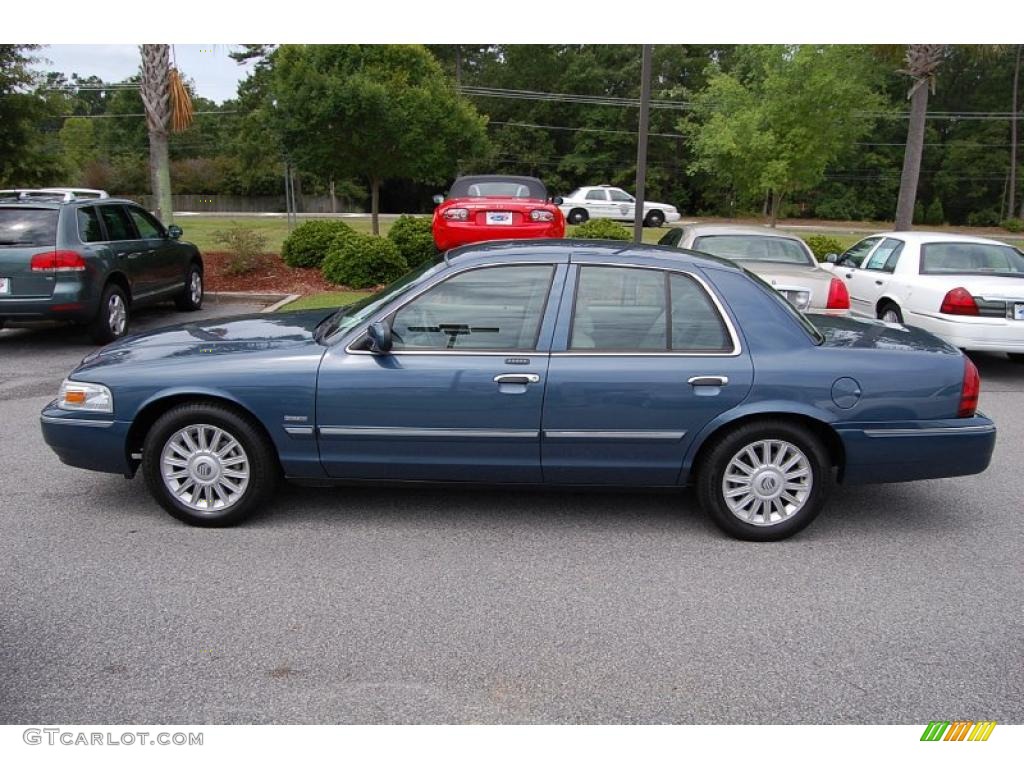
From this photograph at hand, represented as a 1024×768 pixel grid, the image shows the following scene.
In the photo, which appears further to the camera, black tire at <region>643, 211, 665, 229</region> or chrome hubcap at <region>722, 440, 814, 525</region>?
black tire at <region>643, 211, 665, 229</region>

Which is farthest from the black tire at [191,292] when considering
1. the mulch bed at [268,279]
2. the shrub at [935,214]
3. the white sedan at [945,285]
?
the shrub at [935,214]

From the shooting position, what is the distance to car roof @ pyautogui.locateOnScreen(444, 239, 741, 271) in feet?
15.6

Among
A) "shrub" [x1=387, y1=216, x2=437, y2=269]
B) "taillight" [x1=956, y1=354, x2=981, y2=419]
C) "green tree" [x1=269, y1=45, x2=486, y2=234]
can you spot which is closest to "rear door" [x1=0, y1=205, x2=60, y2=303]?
"shrub" [x1=387, y1=216, x2=437, y2=269]

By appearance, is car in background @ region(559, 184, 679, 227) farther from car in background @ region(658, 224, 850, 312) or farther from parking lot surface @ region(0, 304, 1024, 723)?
parking lot surface @ region(0, 304, 1024, 723)

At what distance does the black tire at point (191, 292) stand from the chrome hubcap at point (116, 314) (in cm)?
167

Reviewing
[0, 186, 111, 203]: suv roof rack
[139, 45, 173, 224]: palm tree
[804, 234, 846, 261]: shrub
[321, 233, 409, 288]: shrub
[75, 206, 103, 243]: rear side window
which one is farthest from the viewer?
[804, 234, 846, 261]: shrub

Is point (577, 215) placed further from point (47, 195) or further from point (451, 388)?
point (451, 388)

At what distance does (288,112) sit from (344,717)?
741 inches

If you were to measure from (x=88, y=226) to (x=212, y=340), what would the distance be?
Result: 5675 millimetres

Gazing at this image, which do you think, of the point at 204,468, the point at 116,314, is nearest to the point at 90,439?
the point at 204,468

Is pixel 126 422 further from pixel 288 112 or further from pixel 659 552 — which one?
pixel 288 112

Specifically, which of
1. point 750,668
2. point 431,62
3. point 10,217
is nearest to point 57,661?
point 750,668

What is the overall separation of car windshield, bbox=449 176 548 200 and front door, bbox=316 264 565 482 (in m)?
8.40

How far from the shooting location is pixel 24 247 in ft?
29.8
